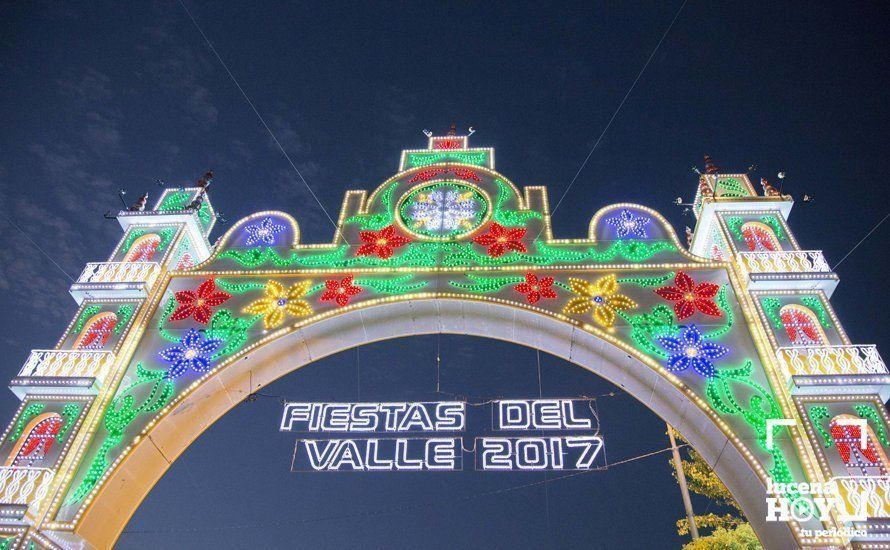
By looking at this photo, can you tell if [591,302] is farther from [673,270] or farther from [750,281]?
[750,281]

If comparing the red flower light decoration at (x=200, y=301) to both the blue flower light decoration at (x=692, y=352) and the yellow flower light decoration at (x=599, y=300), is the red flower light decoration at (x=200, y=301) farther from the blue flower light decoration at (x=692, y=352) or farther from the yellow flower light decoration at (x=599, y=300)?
the blue flower light decoration at (x=692, y=352)

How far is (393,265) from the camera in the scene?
8.50 m

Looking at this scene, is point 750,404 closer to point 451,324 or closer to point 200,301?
point 451,324

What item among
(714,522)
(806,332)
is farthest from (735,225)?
(714,522)

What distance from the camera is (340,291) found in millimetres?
8273

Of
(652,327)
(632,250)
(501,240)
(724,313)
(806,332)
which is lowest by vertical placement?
(806,332)

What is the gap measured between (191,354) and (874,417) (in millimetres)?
7699

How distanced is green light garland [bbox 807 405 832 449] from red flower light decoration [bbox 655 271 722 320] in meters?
1.55

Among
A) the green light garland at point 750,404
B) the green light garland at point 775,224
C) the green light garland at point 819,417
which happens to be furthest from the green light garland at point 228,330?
the green light garland at point 775,224

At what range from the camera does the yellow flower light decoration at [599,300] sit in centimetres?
768

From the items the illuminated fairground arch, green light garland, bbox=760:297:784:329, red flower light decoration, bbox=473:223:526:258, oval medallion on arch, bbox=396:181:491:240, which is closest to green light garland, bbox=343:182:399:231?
the illuminated fairground arch

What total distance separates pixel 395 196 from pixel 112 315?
4.24m

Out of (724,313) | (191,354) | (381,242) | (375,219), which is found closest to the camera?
(724,313)

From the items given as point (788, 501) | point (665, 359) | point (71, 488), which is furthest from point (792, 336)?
point (71, 488)
